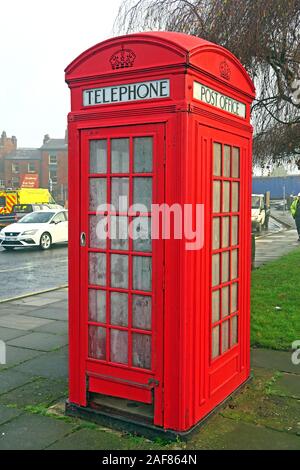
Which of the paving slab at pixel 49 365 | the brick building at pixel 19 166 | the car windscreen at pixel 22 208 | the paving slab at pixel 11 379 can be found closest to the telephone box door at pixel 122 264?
the paving slab at pixel 11 379

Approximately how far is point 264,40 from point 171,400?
719 cm

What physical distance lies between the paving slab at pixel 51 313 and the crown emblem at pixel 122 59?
469cm

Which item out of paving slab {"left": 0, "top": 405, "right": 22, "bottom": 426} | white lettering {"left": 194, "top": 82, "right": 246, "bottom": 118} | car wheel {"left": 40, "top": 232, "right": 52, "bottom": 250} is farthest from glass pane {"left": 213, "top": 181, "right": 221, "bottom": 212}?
car wheel {"left": 40, "top": 232, "right": 52, "bottom": 250}

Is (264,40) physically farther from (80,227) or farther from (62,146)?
(62,146)

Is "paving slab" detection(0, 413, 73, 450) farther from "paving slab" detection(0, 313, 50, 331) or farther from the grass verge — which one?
"paving slab" detection(0, 313, 50, 331)

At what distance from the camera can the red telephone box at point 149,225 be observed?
11.8 ft

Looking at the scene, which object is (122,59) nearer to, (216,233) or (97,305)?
(216,233)

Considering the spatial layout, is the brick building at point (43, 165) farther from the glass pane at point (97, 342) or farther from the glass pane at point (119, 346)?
the glass pane at point (119, 346)

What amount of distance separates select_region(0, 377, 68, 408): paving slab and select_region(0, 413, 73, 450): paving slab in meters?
0.30

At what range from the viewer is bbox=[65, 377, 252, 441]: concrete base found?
12.0 feet

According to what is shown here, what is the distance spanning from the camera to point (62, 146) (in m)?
69.8

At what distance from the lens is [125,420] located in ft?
12.5

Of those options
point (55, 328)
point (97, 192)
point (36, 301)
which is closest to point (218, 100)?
point (97, 192)
